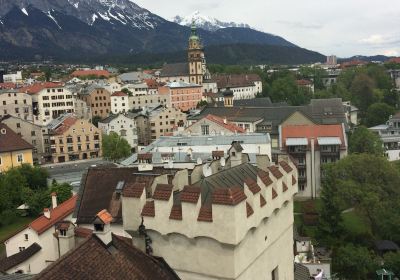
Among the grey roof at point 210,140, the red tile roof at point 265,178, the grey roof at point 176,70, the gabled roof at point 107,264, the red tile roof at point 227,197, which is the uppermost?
the grey roof at point 176,70

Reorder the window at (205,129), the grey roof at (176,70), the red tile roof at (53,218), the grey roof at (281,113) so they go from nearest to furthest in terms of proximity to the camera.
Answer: the red tile roof at (53,218) → the window at (205,129) → the grey roof at (281,113) → the grey roof at (176,70)

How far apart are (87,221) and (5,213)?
31.8 metres

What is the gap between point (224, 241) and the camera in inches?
396

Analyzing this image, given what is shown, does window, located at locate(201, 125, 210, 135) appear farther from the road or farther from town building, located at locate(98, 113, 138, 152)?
town building, located at locate(98, 113, 138, 152)

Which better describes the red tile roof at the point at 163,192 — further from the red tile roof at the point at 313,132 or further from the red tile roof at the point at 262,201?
the red tile roof at the point at 313,132

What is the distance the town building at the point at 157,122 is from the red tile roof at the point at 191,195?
91857mm

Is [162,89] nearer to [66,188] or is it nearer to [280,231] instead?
[66,188]

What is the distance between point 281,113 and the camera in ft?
267

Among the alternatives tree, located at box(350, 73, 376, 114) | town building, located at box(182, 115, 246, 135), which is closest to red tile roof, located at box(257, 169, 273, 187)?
town building, located at box(182, 115, 246, 135)

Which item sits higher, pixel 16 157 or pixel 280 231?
pixel 280 231

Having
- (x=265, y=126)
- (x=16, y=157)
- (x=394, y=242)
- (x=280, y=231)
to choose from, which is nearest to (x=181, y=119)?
(x=265, y=126)

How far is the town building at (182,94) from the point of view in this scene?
437 ft

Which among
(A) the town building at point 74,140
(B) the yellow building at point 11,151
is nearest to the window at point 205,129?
(B) the yellow building at point 11,151

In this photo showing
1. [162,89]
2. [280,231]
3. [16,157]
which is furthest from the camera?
[162,89]
